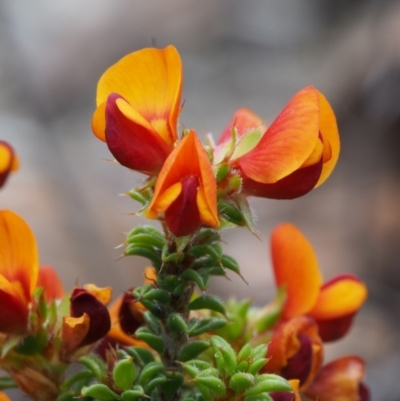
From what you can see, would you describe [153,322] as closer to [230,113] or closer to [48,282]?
[48,282]

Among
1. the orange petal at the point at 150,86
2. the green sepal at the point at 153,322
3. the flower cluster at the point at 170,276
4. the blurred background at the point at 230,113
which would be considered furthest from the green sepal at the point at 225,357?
the blurred background at the point at 230,113

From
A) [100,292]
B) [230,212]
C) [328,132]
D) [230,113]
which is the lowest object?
[100,292]

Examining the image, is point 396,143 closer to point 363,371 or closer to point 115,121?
point 363,371

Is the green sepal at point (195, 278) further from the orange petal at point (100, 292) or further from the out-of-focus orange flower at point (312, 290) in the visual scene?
the out-of-focus orange flower at point (312, 290)

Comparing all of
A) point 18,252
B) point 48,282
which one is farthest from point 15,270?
point 48,282

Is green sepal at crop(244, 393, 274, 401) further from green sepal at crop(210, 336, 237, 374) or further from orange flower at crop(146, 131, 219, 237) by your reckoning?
orange flower at crop(146, 131, 219, 237)

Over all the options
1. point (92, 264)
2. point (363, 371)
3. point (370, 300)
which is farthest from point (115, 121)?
point (370, 300)
